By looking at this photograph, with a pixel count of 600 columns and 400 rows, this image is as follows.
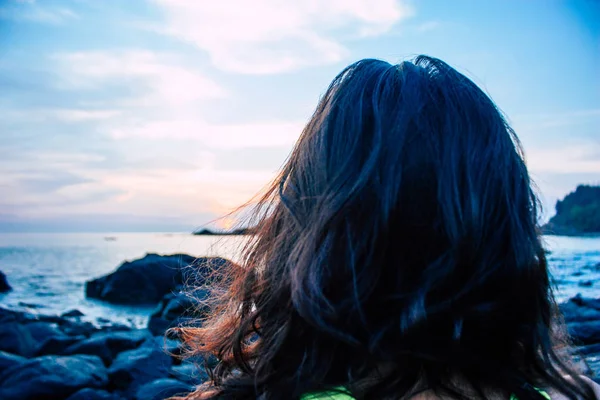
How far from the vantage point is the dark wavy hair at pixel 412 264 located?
1.06 m

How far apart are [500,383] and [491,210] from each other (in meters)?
0.38

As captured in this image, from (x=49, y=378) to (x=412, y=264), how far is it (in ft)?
15.1

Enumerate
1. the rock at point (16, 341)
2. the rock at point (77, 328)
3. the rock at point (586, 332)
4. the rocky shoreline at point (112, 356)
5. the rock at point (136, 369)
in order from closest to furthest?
the rocky shoreline at point (112, 356)
the rock at point (136, 369)
the rock at point (586, 332)
the rock at point (16, 341)
the rock at point (77, 328)

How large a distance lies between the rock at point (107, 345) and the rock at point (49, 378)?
1.53 metres

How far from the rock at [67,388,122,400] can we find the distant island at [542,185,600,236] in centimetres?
5209

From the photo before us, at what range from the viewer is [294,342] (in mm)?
1165

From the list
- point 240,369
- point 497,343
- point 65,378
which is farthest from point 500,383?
point 65,378

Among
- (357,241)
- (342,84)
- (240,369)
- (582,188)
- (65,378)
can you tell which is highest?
(582,188)

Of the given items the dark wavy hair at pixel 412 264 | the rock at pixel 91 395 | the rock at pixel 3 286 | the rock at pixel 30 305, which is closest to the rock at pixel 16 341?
the rock at pixel 91 395

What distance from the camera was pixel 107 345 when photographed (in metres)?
7.05

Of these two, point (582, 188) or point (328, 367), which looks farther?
point (582, 188)

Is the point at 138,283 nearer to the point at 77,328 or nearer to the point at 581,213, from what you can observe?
the point at 77,328

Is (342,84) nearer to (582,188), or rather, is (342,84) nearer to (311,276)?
(311,276)

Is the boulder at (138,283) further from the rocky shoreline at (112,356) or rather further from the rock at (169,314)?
the rock at (169,314)
